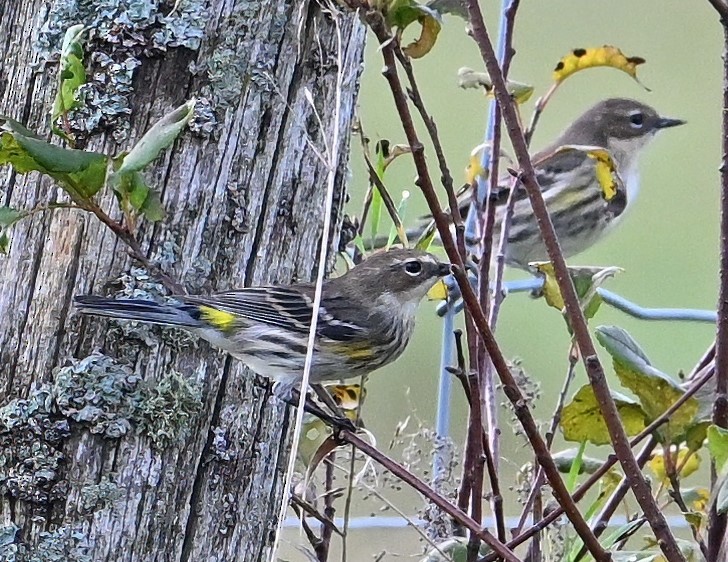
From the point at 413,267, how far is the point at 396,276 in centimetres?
10

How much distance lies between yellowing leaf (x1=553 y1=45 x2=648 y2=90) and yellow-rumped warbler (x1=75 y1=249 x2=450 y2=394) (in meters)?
0.37

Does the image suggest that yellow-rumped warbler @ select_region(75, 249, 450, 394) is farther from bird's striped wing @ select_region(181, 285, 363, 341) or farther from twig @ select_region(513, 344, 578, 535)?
twig @ select_region(513, 344, 578, 535)

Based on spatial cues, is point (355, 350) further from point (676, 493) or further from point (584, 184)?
point (584, 184)

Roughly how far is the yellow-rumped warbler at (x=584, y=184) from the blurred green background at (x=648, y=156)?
660mm

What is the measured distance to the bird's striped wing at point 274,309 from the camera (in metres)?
1.43

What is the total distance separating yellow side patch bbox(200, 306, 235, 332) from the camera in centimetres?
138

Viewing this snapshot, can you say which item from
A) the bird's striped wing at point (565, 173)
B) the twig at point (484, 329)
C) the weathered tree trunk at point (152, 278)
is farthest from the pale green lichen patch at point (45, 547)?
the bird's striped wing at point (565, 173)

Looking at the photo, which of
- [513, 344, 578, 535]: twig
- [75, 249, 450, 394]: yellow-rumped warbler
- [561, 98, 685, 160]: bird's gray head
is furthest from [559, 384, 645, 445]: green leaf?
[561, 98, 685, 160]: bird's gray head

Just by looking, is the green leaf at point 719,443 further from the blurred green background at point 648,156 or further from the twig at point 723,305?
the blurred green background at point 648,156

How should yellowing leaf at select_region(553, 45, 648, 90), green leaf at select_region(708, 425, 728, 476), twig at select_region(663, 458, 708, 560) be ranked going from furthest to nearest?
yellowing leaf at select_region(553, 45, 648, 90) < twig at select_region(663, 458, 708, 560) < green leaf at select_region(708, 425, 728, 476)

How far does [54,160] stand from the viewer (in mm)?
1087

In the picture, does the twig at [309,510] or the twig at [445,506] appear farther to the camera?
the twig at [309,510]

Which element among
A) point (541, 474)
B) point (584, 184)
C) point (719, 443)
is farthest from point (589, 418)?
point (584, 184)

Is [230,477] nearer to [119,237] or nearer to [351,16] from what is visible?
[119,237]
